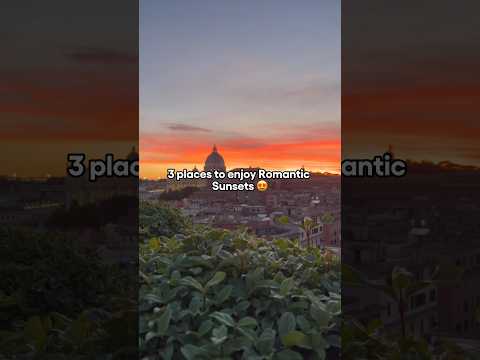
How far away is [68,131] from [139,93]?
33cm

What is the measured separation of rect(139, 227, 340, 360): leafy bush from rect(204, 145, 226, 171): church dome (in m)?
0.22

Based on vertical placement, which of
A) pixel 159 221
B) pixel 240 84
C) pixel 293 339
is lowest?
pixel 293 339

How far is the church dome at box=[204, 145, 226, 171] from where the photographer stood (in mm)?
1937

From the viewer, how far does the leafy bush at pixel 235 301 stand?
1.67 meters

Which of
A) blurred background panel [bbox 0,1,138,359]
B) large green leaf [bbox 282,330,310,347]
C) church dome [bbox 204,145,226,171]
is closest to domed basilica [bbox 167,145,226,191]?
church dome [bbox 204,145,226,171]

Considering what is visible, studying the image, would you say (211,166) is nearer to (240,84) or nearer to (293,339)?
(240,84)

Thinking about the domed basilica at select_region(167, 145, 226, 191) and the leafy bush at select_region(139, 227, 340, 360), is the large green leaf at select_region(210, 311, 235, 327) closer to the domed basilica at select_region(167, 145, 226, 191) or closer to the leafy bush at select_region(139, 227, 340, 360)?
the leafy bush at select_region(139, 227, 340, 360)

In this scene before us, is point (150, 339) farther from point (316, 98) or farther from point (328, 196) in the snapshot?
point (316, 98)

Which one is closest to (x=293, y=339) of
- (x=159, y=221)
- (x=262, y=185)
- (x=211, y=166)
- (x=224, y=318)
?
(x=224, y=318)

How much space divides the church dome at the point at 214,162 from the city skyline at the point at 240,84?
2 centimetres

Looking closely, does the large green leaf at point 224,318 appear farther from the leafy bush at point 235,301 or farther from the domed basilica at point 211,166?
the domed basilica at point 211,166

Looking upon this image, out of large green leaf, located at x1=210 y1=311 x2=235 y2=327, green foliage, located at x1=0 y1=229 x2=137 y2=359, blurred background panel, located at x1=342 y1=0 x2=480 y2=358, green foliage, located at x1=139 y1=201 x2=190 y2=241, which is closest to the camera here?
large green leaf, located at x1=210 y1=311 x2=235 y2=327

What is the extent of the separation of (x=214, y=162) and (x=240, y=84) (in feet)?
0.92

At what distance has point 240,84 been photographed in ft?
6.40
